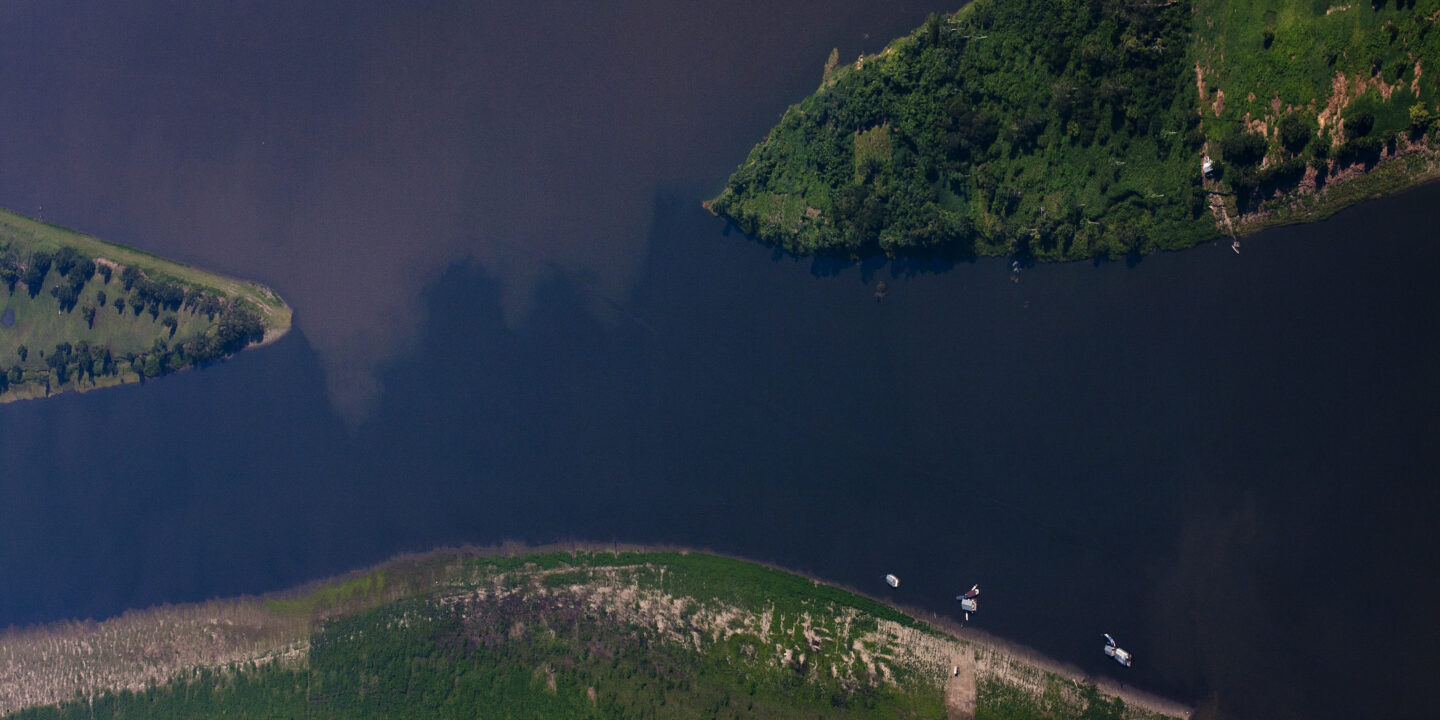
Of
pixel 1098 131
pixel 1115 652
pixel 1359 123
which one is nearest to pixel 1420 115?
pixel 1359 123

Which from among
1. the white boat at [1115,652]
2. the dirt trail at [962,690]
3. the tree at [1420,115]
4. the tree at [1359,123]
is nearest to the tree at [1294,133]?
the tree at [1359,123]

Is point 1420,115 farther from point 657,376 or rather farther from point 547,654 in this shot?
point 547,654

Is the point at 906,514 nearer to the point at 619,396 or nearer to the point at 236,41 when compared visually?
the point at 619,396

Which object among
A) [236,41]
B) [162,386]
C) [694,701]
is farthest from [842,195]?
[162,386]

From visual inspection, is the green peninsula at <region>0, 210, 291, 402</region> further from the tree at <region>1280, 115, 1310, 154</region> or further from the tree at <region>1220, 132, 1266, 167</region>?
the tree at <region>1280, 115, 1310, 154</region>

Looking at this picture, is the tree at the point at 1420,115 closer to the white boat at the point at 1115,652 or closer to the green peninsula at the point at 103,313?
the white boat at the point at 1115,652

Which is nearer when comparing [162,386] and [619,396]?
[619,396]

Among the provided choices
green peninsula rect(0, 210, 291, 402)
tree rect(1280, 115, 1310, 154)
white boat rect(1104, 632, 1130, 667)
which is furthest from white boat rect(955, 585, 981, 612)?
green peninsula rect(0, 210, 291, 402)
